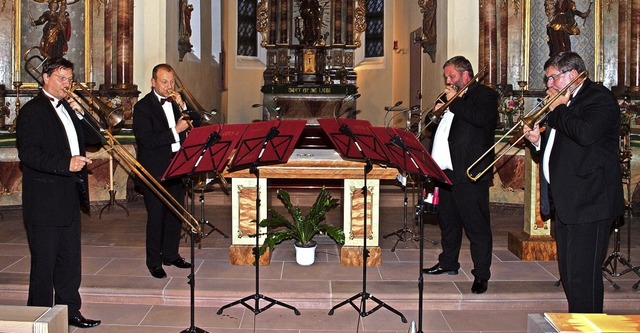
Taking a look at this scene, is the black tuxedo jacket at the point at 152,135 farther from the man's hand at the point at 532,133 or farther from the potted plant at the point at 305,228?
the man's hand at the point at 532,133

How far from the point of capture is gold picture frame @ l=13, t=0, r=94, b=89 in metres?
10.3

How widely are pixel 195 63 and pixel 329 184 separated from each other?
469 centimetres

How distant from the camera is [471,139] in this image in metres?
5.89

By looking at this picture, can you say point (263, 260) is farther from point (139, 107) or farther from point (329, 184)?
point (329, 184)

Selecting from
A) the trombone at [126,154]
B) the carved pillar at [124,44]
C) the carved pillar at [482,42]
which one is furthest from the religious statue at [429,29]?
Answer: the trombone at [126,154]

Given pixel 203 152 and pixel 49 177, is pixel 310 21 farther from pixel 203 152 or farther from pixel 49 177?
pixel 49 177

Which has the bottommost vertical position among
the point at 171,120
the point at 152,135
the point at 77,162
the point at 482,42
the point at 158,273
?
the point at 158,273

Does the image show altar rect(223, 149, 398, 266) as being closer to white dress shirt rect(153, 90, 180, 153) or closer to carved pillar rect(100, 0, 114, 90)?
white dress shirt rect(153, 90, 180, 153)

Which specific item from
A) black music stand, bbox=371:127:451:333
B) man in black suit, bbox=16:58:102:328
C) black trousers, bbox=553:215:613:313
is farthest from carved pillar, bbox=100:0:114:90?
black trousers, bbox=553:215:613:313

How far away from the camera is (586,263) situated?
14.7ft

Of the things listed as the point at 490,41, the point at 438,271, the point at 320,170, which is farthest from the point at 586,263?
the point at 490,41

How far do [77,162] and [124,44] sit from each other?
259 inches

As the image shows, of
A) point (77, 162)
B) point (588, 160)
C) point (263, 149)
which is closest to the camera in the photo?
point (588, 160)

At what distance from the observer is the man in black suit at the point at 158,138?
238 inches
